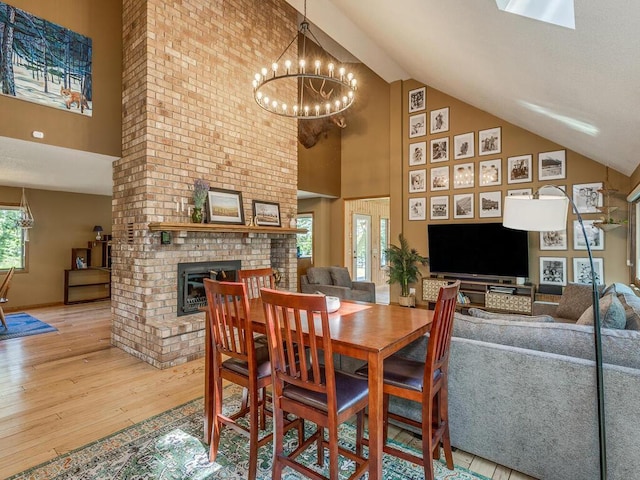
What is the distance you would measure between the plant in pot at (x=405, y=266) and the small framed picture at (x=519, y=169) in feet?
6.68

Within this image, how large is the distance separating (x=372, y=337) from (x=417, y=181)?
5480mm

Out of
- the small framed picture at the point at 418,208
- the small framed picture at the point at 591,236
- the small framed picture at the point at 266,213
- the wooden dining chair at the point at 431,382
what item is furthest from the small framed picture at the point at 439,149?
the wooden dining chair at the point at 431,382

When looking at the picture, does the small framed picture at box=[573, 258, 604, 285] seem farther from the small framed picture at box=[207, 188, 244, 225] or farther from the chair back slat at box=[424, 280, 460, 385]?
the small framed picture at box=[207, 188, 244, 225]

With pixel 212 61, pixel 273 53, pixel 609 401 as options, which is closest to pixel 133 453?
pixel 609 401

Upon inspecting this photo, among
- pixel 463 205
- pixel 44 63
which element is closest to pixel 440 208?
pixel 463 205

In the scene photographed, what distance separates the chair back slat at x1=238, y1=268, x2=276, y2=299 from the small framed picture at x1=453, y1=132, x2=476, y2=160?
466 centimetres

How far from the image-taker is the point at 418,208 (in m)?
6.62

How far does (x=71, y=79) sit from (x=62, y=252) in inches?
181

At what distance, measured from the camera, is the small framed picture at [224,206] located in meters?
4.29

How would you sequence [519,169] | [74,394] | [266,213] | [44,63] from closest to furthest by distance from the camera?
[74,394] < [44,63] < [266,213] < [519,169]

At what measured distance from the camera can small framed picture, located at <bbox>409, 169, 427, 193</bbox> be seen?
6.54 m

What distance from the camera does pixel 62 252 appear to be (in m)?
6.97

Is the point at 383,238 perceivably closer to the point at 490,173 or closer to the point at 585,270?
the point at 490,173

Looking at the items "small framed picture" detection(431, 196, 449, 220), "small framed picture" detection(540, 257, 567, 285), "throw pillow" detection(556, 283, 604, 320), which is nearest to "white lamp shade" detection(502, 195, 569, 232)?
"throw pillow" detection(556, 283, 604, 320)
